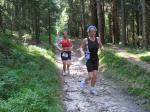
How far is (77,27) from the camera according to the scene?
72.8 m

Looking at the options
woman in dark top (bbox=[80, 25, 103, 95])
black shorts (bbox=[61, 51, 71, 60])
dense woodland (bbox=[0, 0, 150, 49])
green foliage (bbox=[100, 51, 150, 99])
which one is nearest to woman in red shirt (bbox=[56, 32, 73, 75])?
black shorts (bbox=[61, 51, 71, 60])

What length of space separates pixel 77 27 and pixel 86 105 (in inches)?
2454

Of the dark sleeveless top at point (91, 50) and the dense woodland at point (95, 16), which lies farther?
the dense woodland at point (95, 16)

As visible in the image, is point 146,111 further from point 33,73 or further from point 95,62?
point 33,73

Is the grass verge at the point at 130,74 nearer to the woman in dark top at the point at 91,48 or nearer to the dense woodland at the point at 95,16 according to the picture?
the woman in dark top at the point at 91,48

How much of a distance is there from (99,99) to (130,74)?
404 cm

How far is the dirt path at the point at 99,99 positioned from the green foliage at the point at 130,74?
1.70 feet

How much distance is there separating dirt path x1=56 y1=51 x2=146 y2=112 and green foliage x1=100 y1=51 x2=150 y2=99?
52cm

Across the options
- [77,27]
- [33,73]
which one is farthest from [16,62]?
[77,27]

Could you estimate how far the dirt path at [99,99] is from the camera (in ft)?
34.5

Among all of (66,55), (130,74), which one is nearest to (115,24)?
(66,55)

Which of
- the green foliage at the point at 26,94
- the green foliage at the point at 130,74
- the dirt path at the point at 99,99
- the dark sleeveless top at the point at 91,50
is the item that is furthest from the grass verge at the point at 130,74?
the green foliage at the point at 26,94

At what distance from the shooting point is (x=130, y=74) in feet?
50.7

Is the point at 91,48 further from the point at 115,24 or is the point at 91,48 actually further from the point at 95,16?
the point at 115,24
